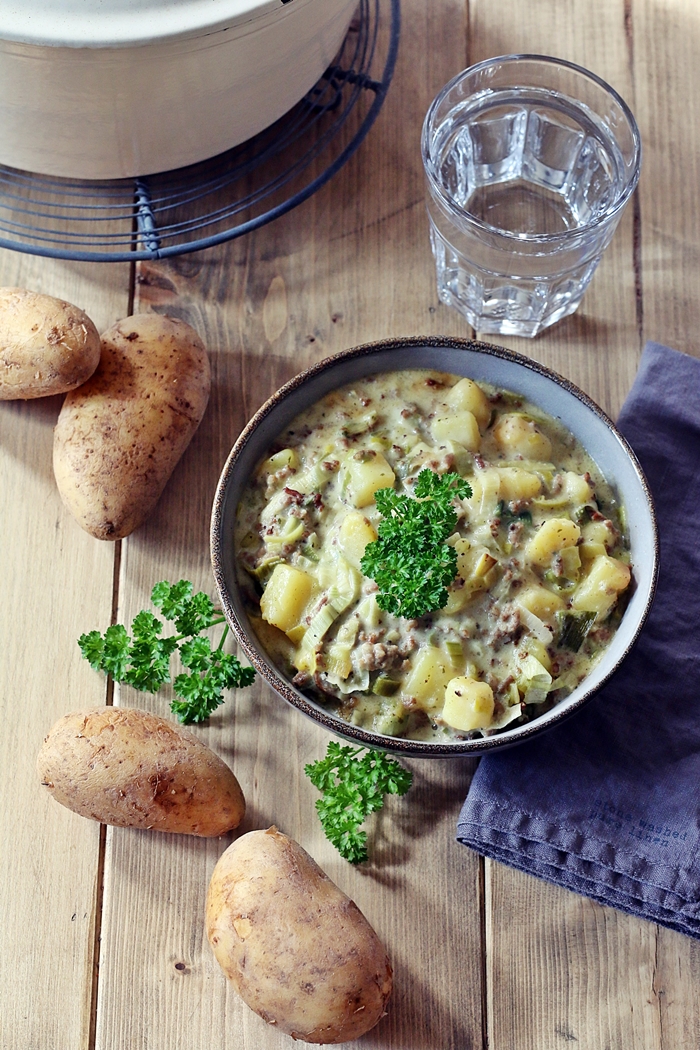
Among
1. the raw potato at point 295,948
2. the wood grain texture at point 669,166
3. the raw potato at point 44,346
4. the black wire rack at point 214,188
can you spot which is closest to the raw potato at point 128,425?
the raw potato at point 44,346

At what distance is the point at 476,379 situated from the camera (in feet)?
6.70

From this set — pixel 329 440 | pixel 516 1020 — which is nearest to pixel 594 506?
pixel 329 440

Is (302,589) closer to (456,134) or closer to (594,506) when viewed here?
(594,506)

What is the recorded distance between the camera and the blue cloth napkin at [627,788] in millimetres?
1899

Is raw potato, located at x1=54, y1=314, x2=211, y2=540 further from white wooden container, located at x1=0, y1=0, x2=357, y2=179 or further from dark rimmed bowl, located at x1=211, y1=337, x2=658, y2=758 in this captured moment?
white wooden container, located at x1=0, y1=0, x2=357, y2=179

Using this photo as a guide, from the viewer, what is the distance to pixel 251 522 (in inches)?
77.2

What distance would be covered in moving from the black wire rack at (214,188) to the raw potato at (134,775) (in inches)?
40.0

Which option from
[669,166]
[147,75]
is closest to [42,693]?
[147,75]

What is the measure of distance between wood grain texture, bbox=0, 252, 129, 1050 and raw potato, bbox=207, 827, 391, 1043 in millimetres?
320

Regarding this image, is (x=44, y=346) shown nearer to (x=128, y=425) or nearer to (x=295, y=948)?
(x=128, y=425)

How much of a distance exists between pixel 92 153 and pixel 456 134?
775 millimetres

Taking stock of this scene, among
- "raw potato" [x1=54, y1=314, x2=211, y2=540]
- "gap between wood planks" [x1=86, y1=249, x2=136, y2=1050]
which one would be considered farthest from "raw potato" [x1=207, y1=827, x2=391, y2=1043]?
"raw potato" [x1=54, y1=314, x2=211, y2=540]

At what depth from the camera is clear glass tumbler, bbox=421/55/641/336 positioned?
7.04 ft

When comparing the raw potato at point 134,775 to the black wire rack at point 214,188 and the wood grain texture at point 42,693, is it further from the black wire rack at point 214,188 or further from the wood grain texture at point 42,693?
the black wire rack at point 214,188
